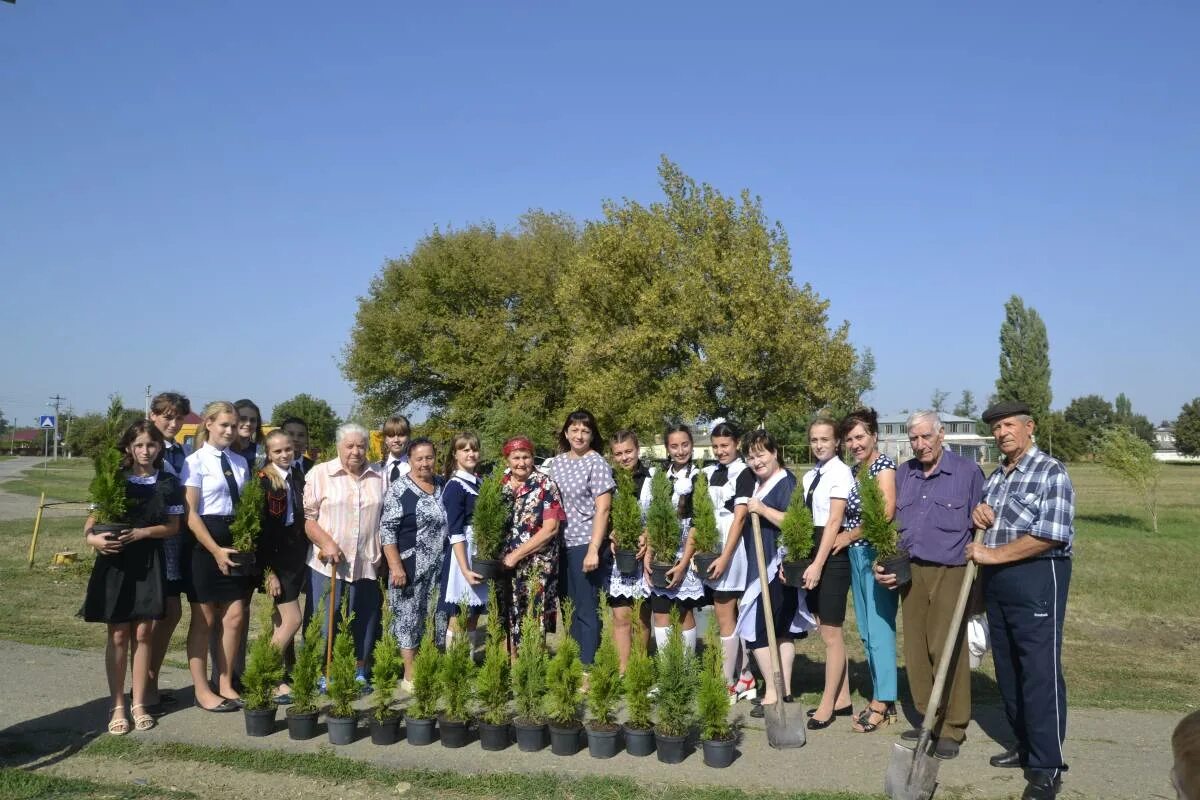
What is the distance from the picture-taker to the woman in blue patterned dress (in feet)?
22.4

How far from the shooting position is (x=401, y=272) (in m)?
38.8

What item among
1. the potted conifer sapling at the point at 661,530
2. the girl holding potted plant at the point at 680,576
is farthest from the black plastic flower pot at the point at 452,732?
the potted conifer sapling at the point at 661,530

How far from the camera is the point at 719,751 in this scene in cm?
525

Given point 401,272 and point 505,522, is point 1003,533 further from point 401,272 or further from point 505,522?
point 401,272

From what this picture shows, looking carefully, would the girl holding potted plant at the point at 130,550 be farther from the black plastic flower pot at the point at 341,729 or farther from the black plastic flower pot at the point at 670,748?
the black plastic flower pot at the point at 670,748

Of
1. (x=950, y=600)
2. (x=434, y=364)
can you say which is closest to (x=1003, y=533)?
(x=950, y=600)

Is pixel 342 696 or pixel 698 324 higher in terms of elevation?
pixel 698 324

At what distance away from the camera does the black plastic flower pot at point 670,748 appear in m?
5.32

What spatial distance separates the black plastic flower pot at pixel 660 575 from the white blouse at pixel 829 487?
1126 mm

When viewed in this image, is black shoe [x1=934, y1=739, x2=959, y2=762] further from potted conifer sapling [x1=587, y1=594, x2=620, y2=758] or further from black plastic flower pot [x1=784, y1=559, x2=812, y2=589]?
potted conifer sapling [x1=587, y1=594, x2=620, y2=758]

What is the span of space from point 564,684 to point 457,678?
70cm

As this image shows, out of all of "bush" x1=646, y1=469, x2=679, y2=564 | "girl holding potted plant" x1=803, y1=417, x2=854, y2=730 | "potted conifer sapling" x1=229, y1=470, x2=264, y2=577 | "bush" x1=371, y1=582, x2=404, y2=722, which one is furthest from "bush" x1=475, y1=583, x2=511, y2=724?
"girl holding potted plant" x1=803, y1=417, x2=854, y2=730

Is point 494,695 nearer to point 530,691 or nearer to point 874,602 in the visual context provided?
point 530,691

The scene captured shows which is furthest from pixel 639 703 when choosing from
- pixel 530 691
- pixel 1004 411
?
pixel 1004 411
